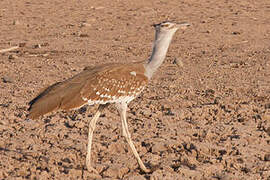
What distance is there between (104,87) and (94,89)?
102 millimetres

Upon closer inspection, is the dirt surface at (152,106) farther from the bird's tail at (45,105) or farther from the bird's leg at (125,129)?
the bird's tail at (45,105)

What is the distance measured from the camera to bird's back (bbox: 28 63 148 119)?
491 centimetres

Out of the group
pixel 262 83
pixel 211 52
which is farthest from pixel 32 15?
pixel 262 83

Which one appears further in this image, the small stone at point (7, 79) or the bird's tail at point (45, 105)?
the small stone at point (7, 79)

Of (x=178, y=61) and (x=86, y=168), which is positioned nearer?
(x=86, y=168)

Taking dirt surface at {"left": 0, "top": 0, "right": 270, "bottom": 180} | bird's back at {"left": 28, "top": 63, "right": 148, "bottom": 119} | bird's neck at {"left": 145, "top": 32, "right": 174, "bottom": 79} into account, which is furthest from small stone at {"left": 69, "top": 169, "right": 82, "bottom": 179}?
bird's neck at {"left": 145, "top": 32, "right": 174, "bottom": 79}

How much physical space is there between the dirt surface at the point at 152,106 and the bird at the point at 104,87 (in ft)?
1.74

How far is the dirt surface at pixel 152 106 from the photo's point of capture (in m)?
5.47

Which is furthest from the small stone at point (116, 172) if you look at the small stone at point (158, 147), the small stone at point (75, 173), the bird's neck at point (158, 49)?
the bird's neck at point (158, 49)

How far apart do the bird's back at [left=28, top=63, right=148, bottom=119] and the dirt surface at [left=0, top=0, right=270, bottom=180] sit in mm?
711

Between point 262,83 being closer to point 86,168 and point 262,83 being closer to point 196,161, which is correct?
point 196,161

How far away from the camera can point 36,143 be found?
6062mm

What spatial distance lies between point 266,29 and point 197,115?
9197 mm

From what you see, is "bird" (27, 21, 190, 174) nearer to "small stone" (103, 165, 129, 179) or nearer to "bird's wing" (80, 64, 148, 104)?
"bird's wing" (80, 64, 148, 104)
